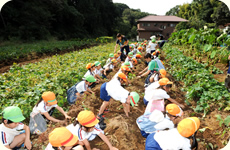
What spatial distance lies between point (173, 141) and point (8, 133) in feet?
8.71

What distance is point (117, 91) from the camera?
2.85 meters

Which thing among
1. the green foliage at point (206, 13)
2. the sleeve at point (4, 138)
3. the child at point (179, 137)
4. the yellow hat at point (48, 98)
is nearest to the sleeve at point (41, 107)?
the yellow hat at point (48, 98)

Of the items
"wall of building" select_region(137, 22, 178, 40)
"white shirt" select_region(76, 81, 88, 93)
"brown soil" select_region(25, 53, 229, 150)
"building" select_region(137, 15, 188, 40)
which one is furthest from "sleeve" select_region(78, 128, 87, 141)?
"wall of building" select_region(137, 22, 178, 40)

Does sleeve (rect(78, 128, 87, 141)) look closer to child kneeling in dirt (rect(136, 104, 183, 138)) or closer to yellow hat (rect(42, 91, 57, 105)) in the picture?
yellow hat (rect(42, 91, 57, 105))

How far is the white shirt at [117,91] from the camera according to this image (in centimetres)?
279

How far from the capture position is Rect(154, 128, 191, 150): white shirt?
176cm

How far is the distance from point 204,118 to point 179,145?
6.49 ft

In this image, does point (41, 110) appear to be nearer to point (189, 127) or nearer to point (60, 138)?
point (60, 138)

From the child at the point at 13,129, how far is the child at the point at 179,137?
2.21m

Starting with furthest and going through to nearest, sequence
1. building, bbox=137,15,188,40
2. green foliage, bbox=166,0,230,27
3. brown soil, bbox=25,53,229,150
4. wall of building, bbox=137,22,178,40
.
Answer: wall of building, bbox=137,22,178,40 → building, bbox=137,15,188,40 → green foliage, bbox=166,0,230,27 → brown soil, bbox=25,53,229,150

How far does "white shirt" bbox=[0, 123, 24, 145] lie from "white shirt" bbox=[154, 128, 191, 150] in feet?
7.89

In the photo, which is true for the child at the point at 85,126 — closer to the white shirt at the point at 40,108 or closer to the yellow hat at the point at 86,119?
the yellow hat at the point at 86,119

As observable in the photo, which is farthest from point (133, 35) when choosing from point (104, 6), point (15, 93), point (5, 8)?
point (15, 93)

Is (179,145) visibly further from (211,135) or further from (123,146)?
(211,135)
